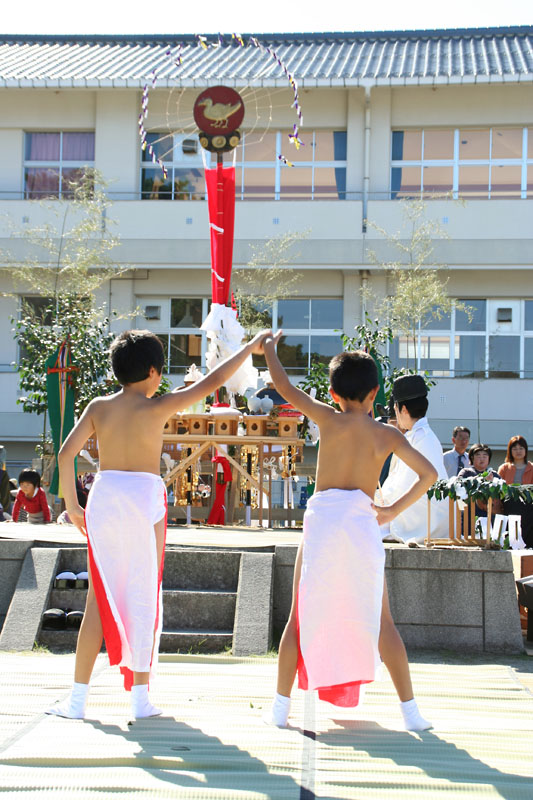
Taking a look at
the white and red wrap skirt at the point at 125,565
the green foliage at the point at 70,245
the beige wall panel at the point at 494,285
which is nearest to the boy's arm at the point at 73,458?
the white and red wrap skirt at the point at 125,565

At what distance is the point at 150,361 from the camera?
3.75 meters

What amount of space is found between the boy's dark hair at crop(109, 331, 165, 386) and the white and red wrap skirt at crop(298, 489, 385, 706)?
790mm

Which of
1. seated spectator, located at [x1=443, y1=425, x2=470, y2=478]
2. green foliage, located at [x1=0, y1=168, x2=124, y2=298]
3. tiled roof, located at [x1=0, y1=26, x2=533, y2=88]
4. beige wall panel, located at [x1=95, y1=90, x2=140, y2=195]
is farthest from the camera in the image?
beige wall panel, located at [x1=95, y1=90, x2=140, y2=195]

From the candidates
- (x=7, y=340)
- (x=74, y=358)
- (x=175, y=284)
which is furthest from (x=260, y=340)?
(x=7, y=340)

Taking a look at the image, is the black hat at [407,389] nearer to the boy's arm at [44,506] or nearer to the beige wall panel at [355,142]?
the boy's arm at [44,506]

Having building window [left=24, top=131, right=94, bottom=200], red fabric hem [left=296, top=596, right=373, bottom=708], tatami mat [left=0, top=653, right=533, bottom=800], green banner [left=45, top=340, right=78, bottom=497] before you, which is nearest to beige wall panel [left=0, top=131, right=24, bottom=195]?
building window [left=24, top=131, right=94, bottom=200]

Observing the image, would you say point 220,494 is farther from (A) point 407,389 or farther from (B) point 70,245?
(B) point 70,245

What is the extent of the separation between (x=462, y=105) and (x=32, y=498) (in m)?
13.3

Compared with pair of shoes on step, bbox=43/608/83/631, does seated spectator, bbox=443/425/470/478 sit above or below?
above

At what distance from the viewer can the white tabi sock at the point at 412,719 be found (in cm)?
358

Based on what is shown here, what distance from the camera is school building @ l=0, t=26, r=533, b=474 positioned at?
60.8 feet

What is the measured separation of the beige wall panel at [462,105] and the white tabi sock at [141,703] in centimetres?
1707

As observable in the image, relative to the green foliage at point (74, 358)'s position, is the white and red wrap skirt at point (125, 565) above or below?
below

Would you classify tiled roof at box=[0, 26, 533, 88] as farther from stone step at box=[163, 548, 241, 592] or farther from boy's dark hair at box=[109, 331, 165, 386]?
boy's dark hair at box=[109, 331, 165, 386]
